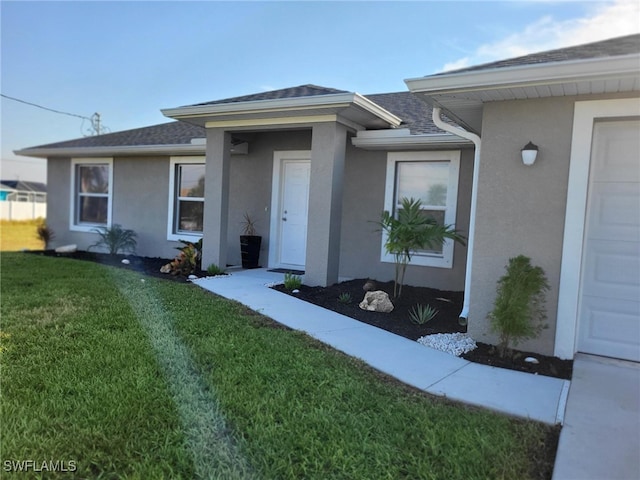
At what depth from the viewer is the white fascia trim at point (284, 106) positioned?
6562 millimetres

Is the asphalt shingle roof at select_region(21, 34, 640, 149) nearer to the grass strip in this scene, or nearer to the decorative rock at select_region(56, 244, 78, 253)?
the decorative rock at select_region(56, 244, 78, 253)

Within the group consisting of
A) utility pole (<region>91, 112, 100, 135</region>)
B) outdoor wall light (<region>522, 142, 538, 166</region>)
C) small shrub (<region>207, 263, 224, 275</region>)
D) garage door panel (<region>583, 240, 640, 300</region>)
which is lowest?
small shrub (<region>207, 263, 224, 275</region>)

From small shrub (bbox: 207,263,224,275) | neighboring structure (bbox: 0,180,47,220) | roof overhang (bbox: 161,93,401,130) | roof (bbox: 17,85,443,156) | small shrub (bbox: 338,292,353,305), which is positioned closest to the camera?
small shrub (bbox: 338,292,353,305)

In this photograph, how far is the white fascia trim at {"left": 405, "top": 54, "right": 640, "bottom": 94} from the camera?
12.2 ft

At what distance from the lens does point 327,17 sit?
945 centimetres

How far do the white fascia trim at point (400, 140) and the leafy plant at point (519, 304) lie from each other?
3.12 m

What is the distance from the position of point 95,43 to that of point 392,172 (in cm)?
1164

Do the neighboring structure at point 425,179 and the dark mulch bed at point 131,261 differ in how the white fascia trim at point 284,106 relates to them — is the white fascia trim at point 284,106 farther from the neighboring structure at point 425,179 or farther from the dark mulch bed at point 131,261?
the dark mulch bed at point 131,261

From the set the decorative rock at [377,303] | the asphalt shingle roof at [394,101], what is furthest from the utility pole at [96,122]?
the decorative rock at [377,303]

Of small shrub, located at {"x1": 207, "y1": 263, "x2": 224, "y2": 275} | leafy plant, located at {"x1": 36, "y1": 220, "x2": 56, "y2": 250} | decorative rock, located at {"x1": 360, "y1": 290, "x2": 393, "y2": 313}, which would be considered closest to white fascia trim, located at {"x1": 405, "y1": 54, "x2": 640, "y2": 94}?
decorative rock, located at {"x1": 360, "y1": 290, "x2": 393, "y2": 313}

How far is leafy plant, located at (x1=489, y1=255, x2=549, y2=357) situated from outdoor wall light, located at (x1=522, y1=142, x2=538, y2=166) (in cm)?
101

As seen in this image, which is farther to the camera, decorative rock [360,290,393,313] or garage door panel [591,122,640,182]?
decorative rock [360,290,393,313]

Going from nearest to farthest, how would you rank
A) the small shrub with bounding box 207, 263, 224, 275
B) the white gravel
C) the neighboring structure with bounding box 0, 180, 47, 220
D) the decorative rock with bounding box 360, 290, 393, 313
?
the white gravel
the decorative rock with bounding box 360, 290, 393, 313
the small shrub with bounding box 207, 263, 224, 275
the neighboring structure with bounding box 0, 180, 47, 220

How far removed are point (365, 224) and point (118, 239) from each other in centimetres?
652
